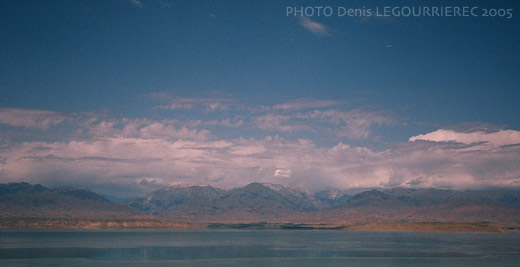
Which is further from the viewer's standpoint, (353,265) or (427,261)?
(427,261)

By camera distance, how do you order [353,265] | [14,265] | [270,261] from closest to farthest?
1. [14,265]
2. [353,265]
3. [270,261]

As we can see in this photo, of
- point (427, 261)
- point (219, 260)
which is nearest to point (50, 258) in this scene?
point (219, 260)

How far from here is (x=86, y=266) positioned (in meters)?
98.6

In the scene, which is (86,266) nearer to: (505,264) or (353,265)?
(353,265)

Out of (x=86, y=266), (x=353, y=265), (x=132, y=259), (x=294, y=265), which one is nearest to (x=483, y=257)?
(x=353, y=265)

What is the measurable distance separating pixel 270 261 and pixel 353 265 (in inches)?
744

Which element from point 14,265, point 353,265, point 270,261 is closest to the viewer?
point 14,265

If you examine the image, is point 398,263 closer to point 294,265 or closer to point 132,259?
point 294,265

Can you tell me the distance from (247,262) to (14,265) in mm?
47800

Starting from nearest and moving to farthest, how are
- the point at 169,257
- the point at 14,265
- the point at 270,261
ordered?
1. the point at 14,265
2. the point at 270,261
3. the point at 169,257

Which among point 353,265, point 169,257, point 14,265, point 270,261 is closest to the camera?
point 14,265

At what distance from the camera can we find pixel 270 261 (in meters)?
111

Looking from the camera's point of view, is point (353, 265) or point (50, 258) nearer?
point (353, 265)

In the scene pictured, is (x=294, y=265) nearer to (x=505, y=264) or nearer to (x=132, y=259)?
(x=132, y=259)
